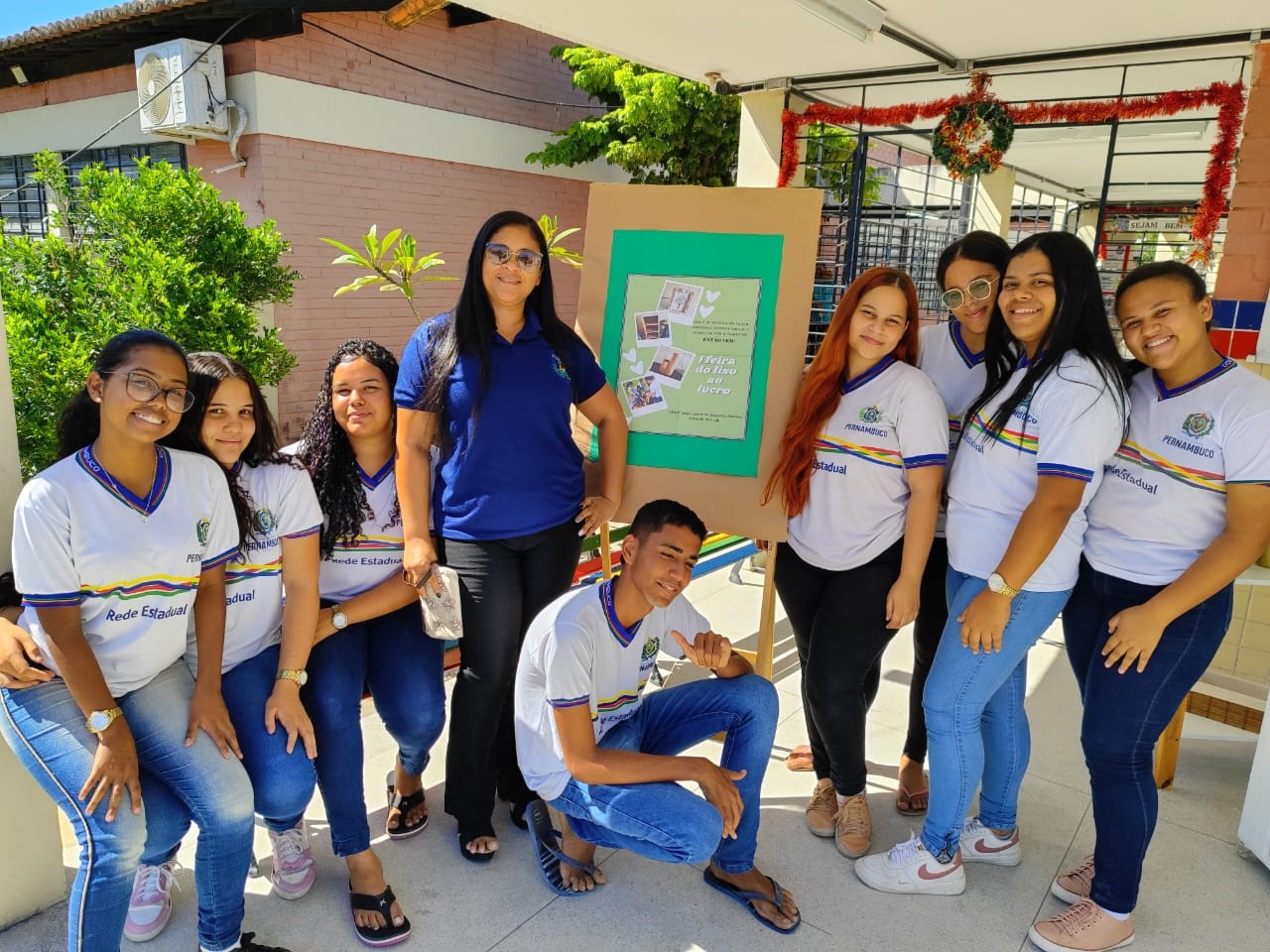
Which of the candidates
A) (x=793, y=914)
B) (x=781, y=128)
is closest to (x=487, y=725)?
(x=793, y=914)

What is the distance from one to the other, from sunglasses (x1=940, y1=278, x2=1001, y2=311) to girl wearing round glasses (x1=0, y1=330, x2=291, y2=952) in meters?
1.90

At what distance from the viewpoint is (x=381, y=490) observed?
237cm

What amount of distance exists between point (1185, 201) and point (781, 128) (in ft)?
30.2

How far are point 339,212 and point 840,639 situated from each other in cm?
679

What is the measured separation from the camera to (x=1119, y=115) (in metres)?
4.81

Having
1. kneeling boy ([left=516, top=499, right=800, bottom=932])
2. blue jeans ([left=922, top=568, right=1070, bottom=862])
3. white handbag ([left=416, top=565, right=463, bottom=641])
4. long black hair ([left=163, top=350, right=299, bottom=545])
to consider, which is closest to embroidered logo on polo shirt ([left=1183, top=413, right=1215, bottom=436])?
blue jeans ([left=922, top=568, right=1070, bottom=862])

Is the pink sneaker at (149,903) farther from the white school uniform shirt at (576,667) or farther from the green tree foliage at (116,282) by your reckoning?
the green tree foliage at (116,282)

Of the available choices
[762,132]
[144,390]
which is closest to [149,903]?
[144,390]

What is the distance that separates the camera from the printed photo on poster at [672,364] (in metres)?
2.63

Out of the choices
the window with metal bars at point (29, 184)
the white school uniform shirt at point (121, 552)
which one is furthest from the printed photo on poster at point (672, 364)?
the window with metal bars at point (29, 184)

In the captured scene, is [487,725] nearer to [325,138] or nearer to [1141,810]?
[1141,810]

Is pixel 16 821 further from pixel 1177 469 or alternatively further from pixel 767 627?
pixel 1177 469

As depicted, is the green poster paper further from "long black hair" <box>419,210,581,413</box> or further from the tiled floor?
the tiled floor

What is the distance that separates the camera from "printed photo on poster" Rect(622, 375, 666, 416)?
8.71 ft
